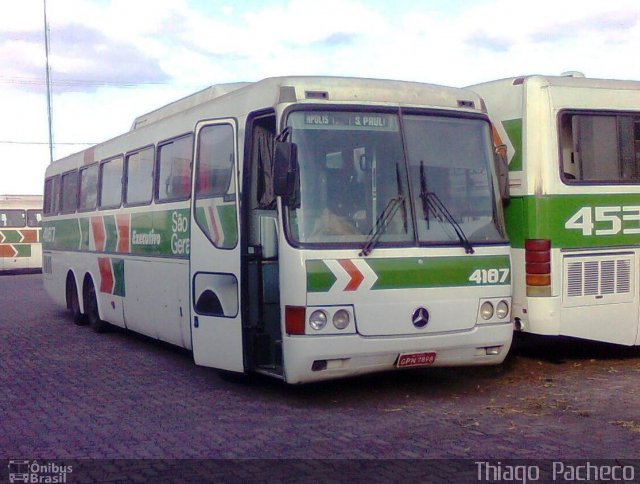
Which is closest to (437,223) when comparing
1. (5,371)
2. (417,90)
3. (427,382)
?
(417,90)

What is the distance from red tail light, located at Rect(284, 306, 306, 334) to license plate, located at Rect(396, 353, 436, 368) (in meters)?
1.08

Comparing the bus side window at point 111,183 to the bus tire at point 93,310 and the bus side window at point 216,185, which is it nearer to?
the bus tire at point 93,310

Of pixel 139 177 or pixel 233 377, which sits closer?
pixel 233 377

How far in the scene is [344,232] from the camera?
8.76m

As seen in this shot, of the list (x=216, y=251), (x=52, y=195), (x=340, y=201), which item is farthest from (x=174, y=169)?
(x=52, y=195)

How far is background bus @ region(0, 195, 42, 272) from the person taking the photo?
116 feet

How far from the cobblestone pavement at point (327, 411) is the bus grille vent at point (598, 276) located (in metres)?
1.00

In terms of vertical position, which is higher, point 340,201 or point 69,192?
point 69,192

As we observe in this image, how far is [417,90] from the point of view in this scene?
9.48 metres

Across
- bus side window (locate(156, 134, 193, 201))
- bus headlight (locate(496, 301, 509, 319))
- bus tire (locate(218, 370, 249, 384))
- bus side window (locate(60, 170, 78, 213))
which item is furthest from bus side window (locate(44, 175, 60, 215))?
bus headlight (locate(496, 301, 509, 319))

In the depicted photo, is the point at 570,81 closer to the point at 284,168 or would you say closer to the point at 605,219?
the point at 605,219

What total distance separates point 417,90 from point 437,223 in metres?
1.44

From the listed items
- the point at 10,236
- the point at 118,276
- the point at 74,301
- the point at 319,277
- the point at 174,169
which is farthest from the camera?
the point at 10,236

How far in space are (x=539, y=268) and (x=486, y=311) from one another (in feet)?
4.26
